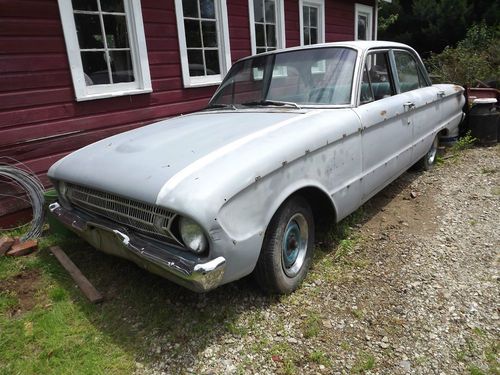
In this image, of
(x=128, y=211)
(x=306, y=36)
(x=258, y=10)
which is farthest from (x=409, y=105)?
(x=306, y=36)

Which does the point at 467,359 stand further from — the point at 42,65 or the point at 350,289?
the point at 42,65

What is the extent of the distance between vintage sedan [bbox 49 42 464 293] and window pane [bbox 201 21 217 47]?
263 centimetres

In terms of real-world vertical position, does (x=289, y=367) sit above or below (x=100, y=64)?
below

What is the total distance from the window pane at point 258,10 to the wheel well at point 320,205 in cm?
531

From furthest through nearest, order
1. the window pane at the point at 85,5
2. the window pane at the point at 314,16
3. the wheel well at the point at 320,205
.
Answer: the window pane at the point at 314,16, the window pane at the point at 85,5, the wheel well at the point at 320,205

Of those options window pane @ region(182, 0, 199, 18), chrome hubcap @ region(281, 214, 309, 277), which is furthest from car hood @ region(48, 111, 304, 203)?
window pane @ region(182, 0, 199, 18)

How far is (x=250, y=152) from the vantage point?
2.37 meters

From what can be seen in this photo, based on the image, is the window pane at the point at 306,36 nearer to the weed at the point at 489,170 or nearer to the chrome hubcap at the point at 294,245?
the weed at the point at 489,170

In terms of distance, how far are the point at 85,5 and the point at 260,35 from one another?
3563 millimetres

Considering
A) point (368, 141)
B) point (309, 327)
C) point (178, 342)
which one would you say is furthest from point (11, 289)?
point (368, 141)

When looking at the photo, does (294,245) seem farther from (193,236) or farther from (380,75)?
(380,75)

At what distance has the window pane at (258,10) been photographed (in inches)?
285

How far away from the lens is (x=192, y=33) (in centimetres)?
609

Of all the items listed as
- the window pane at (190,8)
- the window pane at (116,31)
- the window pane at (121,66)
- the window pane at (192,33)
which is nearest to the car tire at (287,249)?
the window pane at (121,66)
